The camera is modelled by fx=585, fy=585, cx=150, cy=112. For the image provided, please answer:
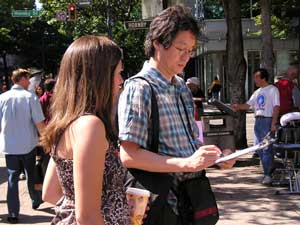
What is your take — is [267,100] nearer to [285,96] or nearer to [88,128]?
[285,96]

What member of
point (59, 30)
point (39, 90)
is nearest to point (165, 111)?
point (39, 90)

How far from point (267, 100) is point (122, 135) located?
639 centimetres

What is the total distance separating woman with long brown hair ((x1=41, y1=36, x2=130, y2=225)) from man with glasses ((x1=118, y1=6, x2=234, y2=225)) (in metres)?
0.20

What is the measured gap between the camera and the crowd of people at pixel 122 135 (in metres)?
2.28

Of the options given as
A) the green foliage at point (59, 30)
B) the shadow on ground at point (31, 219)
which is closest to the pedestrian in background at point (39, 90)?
the shadow on ground at point (31, 219)

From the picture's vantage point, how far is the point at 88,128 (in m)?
2.27

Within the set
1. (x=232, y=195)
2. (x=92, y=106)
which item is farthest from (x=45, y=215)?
(x=92, y=106)

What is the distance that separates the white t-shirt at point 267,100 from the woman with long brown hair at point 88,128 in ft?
21.4

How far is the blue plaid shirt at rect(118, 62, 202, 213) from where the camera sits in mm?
2688

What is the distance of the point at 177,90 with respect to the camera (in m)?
2.97

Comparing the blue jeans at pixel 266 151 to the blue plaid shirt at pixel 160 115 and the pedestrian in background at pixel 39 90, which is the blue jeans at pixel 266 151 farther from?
the blue plaid shirt at pixel 160 115

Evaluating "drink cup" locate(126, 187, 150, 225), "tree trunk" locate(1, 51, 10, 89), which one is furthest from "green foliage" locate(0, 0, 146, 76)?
"drink cup" locate(126, 187, 150, 225)

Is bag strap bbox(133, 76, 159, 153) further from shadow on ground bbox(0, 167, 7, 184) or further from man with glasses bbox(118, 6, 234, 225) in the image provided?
shadow on ground bbox(0, 167, 7, 184)

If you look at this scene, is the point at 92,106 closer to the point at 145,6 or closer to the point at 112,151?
the point at 112,151
